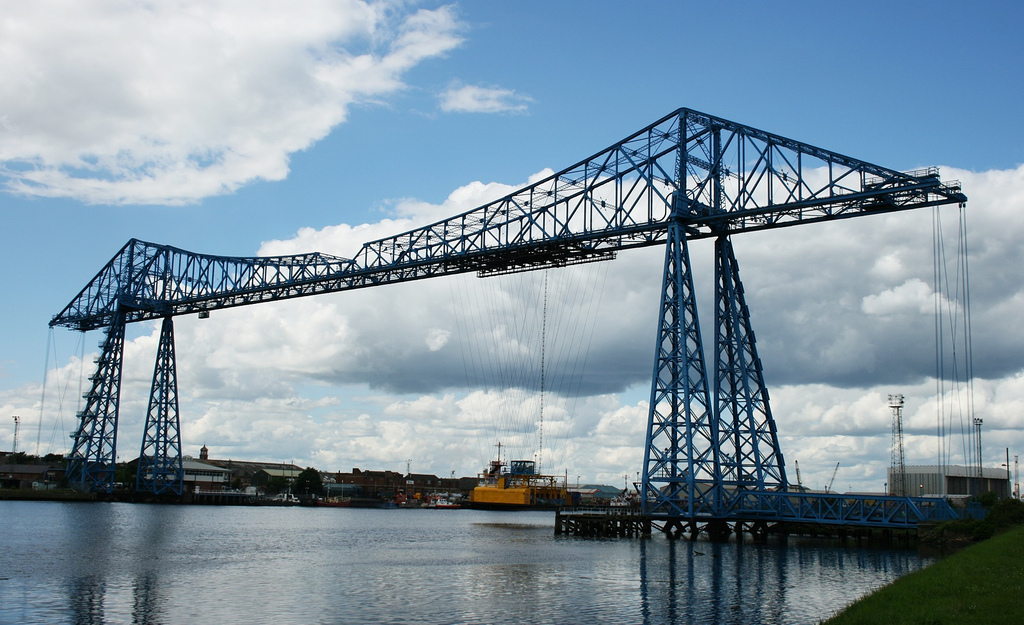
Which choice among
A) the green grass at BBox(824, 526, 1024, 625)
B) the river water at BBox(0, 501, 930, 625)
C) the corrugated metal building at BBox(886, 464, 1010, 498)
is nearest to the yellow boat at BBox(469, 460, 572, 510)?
the corrugated metal building at BBox(886, 464, 1010, 498)

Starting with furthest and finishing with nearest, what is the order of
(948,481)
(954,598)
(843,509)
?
(948,481)
(843,509)
(954,598)

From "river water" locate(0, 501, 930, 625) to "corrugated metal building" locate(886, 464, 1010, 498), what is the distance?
2731cm

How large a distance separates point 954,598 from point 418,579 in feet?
61.7

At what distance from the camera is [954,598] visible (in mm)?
19703

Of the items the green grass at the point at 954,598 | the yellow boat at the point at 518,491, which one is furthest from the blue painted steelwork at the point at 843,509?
the yellow boat at the point at 518,491

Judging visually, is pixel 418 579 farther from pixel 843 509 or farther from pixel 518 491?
pixel 518 491

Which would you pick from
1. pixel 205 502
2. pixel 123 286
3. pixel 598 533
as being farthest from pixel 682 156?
pixel 205 502

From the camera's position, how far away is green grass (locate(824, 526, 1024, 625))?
57.5 feet

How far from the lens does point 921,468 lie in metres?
80.0

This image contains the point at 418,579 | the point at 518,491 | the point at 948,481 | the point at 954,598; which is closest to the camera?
the point at 954,598

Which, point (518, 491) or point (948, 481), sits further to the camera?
point (518, 491)

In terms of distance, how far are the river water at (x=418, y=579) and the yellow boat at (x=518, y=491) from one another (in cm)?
6083

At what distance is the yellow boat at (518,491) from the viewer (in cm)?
11444

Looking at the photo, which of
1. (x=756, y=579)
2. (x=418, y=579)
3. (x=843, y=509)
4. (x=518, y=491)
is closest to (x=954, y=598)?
(x=756, y=579)
